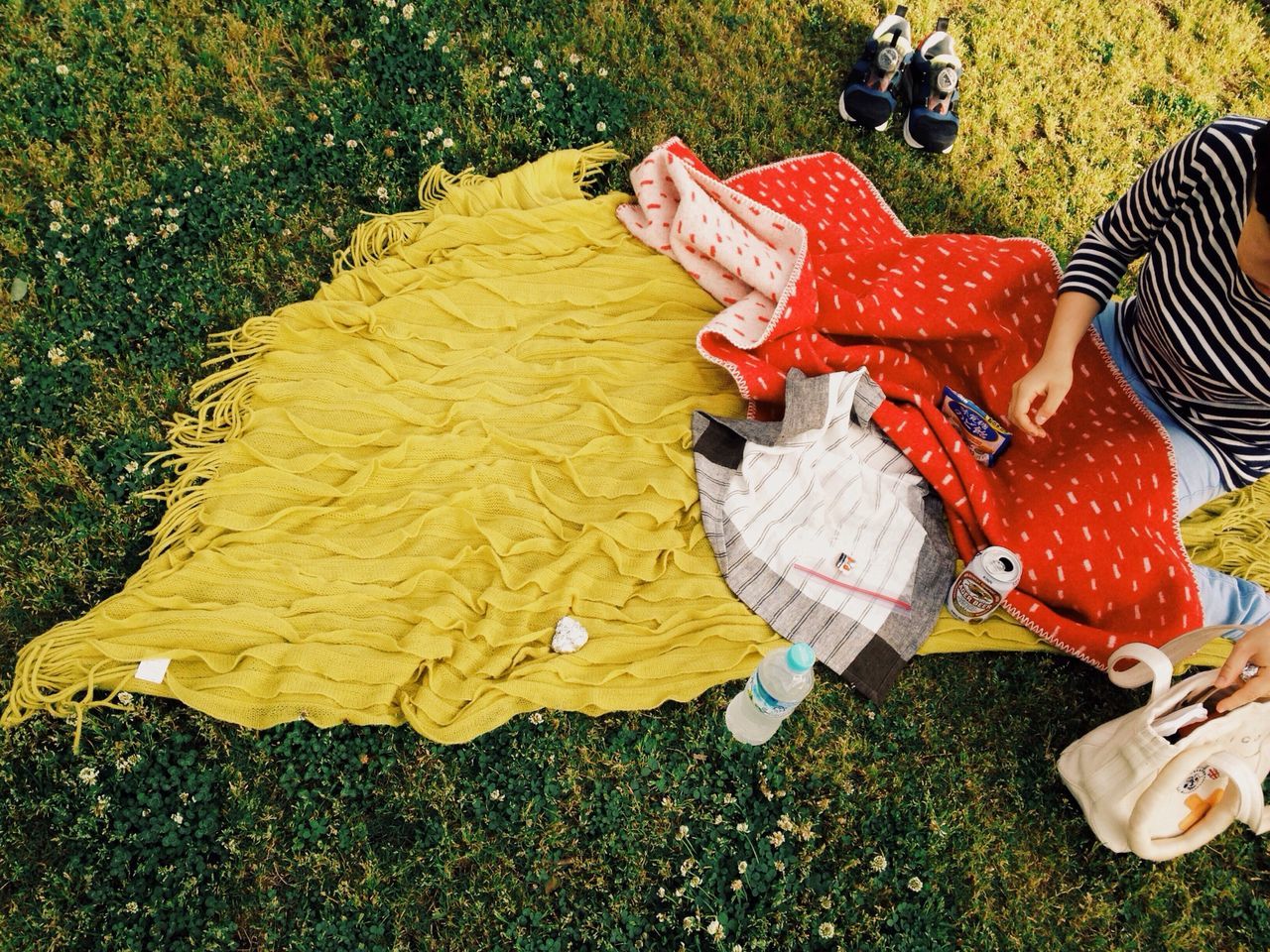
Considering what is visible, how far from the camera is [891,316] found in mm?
2797

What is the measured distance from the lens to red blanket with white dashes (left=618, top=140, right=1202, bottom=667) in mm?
2488

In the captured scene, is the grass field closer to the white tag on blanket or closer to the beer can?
the white tag on blanket

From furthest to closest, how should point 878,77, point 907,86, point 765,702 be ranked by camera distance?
point 907,86
point 878,77
point 765,702

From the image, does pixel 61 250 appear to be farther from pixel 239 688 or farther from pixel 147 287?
pixel 239 688

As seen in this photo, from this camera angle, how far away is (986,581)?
7.88 feet

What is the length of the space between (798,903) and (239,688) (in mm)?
1591

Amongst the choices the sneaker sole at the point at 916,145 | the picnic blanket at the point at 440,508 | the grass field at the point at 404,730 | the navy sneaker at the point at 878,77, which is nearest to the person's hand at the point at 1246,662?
the grass field at the point at 404,730

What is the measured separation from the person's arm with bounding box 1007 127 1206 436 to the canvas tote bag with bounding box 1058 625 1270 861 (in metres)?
0.74

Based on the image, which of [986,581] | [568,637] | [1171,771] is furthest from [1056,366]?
[568,637]

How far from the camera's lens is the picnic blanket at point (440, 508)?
2264 mm

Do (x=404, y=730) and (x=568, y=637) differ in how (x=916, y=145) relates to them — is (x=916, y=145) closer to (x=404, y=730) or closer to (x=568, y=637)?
(x=568, y=637)

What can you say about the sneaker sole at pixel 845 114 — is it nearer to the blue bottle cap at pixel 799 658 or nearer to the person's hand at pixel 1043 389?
the person's hand at pixel 1043 389

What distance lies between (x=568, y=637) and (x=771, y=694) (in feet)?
1.94

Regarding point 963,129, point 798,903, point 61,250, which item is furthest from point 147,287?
point 963,129
